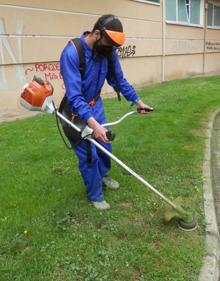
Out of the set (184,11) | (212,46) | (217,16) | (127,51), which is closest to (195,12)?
(184,11)

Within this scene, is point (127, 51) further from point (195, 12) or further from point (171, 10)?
point (195, 12)

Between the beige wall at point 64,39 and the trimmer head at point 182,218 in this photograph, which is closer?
the trimmer head at point 182,218

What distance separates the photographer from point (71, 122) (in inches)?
144

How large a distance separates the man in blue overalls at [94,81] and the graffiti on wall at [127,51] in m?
9.60

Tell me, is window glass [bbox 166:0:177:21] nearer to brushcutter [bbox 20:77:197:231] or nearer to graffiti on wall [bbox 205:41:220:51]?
graffiti on wall [bbox 205:41:220:51]

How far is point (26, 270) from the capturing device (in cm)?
306

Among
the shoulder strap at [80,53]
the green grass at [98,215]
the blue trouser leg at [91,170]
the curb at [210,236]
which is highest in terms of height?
the shoulder strap at [80,53]

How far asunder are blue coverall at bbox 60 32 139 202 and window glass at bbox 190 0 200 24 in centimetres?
1595

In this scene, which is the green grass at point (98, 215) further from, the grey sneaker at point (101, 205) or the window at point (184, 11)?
the window at point (184, 11)

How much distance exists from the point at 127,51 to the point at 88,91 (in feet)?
34.1

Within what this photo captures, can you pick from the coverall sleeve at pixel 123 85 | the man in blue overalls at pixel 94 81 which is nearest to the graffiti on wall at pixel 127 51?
the coverall sleeve at pixel 123 85

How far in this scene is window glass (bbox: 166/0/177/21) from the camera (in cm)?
1639

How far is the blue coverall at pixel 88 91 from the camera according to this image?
338 centimetres

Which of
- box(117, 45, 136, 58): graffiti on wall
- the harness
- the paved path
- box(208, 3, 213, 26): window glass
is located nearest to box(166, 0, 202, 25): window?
box(208, 3, 213, 26): window glass
